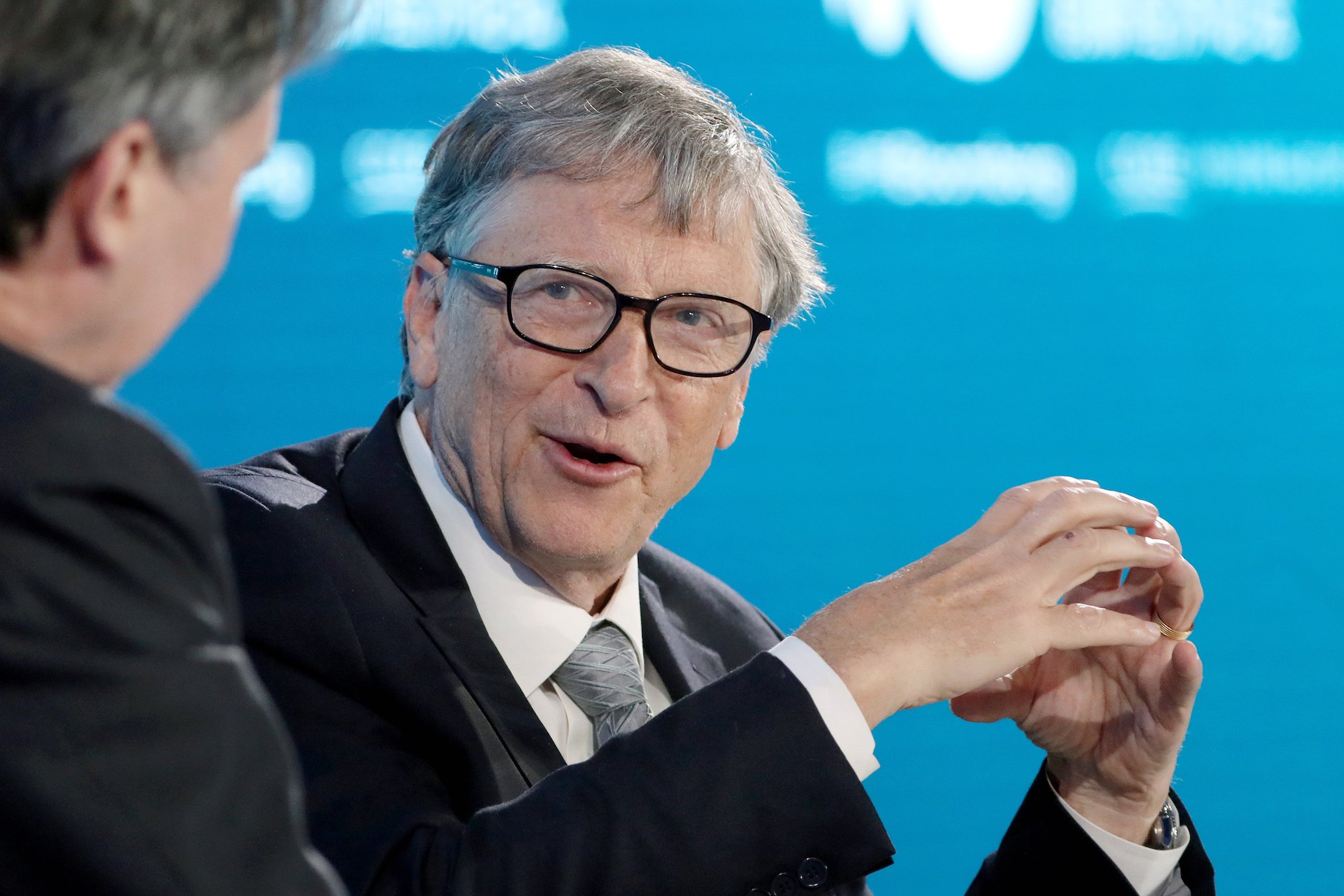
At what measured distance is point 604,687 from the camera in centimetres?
134

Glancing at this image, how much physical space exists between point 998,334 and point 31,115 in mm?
2749

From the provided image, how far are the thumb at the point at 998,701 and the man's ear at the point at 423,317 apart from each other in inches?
28.1

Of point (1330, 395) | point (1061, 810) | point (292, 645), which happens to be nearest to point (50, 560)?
point (292, 645)

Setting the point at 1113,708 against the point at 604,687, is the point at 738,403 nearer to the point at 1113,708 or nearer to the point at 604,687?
the point at 604,687

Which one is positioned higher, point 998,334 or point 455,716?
point 998,334

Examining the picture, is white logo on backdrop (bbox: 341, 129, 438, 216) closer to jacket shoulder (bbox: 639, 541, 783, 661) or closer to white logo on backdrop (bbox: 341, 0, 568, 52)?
white logo on backdrop (bbox: 341, 0, 568, 52)

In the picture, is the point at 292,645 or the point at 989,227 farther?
the point at 989,227

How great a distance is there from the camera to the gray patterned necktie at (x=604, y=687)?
→ 1317mm

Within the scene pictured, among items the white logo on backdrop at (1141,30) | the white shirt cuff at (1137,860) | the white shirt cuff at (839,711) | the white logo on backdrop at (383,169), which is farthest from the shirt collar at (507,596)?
the white logo on backdrop at (1141,30)

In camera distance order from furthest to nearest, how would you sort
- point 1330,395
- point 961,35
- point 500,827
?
point 1330,395 → point 961,35 → point 500,827

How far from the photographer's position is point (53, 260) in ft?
1.69

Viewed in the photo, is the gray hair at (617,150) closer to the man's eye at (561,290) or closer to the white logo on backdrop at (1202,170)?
the man's eye at (561,290)

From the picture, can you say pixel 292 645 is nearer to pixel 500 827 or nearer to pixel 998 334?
pixel 500 827

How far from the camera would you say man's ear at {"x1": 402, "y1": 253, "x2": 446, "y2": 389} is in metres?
1.45
